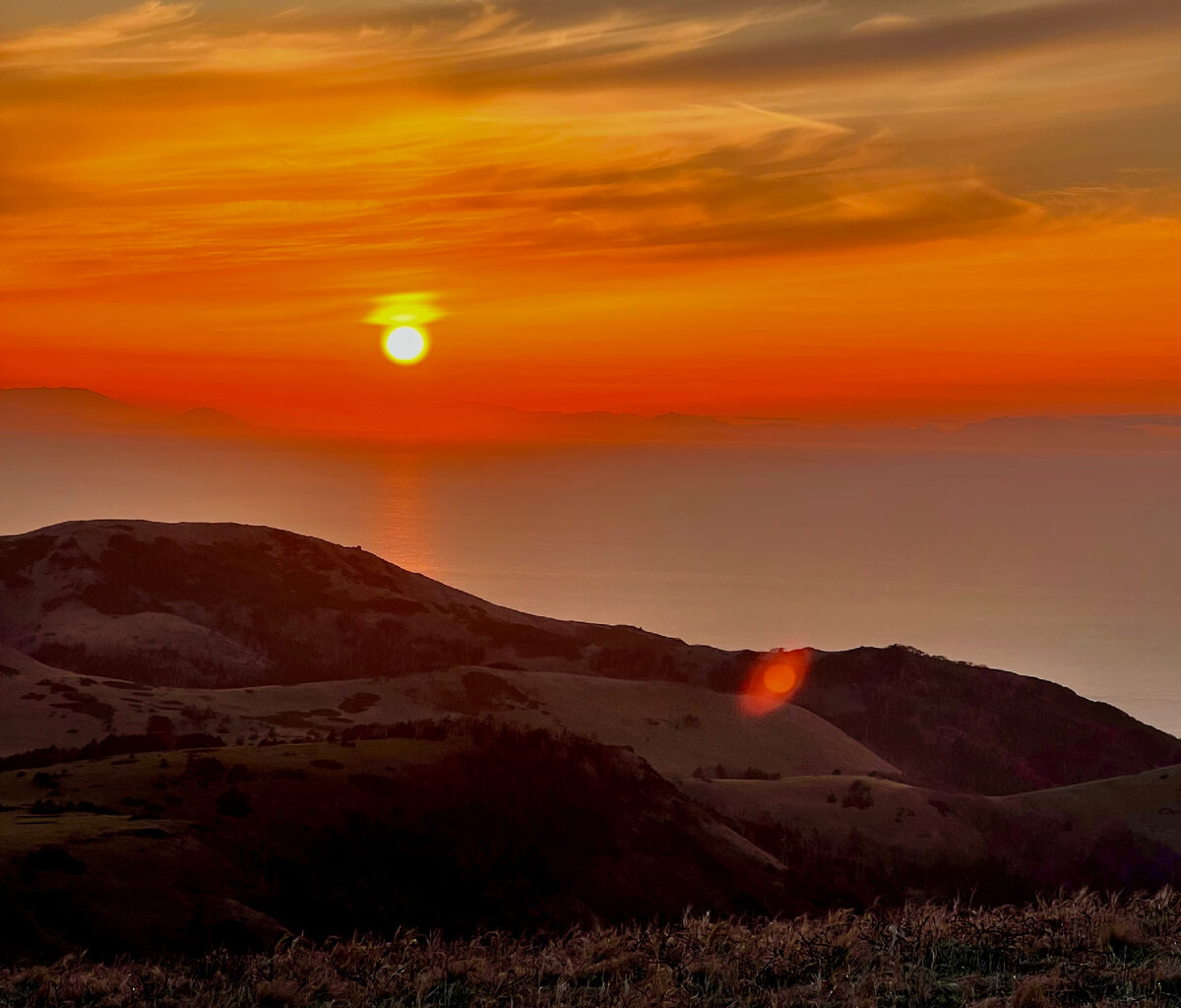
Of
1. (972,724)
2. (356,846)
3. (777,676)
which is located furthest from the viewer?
(777,676)

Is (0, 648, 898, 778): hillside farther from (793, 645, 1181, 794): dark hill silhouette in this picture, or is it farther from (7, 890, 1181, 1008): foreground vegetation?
(7, 890, 1181, 1008): foreground vegetation

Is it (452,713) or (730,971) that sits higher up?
(730,971)

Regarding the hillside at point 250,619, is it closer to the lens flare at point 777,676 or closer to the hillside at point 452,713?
the lens flare at point 777,676

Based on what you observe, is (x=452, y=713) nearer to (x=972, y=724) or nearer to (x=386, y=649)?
(x=386, y=649)

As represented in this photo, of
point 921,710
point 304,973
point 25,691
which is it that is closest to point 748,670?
point 921,710

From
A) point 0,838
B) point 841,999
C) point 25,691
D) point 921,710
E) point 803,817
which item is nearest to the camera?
point 841,999

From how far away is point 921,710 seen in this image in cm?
16688

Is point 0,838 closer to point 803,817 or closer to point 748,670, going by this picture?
point 803,817

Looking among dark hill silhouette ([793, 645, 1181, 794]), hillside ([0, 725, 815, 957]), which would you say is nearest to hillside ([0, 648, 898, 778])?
hillside ([0, 725, 815, 957])

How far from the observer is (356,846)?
45.6 meters

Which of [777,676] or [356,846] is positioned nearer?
[356,846]

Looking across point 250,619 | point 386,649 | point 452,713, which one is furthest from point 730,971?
point 250,619

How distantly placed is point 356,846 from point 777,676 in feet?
427

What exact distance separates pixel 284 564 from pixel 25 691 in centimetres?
8743
